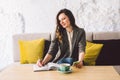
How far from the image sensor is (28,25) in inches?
131

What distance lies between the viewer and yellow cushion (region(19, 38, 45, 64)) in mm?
2980

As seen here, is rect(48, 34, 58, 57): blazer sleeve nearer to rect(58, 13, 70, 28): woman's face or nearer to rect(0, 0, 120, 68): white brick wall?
rect(58, 13, 70, 28): woman's face

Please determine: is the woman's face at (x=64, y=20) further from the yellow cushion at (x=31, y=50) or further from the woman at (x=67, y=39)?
the yellow cushion at (x=31, y=50)

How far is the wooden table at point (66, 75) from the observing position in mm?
1753

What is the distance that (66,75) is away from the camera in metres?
1.83

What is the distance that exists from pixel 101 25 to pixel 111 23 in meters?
0.15

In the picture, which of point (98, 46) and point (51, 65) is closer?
point (51, 65)

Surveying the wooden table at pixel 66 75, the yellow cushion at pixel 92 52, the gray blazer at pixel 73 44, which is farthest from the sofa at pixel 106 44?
the wooden table at pixel 66 75

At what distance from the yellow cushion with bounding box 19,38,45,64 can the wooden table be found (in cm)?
91

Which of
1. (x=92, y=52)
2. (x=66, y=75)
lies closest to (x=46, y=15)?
(x=92, y=52)

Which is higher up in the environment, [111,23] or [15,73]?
[111,23]

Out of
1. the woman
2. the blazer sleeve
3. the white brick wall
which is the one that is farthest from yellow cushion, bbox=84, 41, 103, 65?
the blazer sleeve

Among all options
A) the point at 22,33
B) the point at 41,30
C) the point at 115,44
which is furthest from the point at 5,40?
the point at 115,44

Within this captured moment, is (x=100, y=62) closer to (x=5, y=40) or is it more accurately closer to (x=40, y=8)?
(x=40, y=8)
